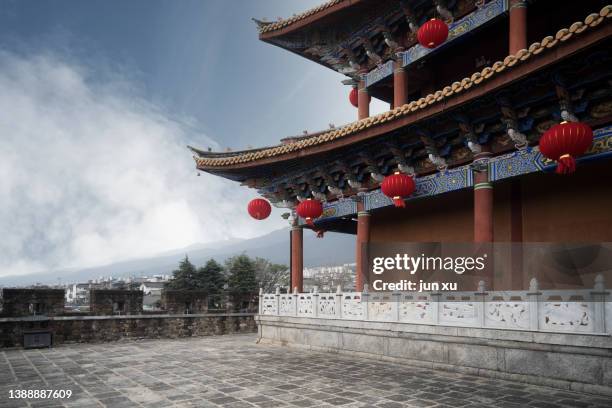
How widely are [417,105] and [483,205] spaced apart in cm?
227

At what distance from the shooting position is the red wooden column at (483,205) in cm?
888

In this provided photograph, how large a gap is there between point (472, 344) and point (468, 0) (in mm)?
7827

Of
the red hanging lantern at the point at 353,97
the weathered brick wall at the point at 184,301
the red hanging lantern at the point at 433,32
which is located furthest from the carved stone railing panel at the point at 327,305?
the red hanging lantern at the point at 353,97

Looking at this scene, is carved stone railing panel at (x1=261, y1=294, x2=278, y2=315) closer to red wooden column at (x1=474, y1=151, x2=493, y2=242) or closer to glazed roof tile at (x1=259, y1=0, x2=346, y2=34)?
red wooden column at (x1=474, y1=151, x2=493, y2=242)

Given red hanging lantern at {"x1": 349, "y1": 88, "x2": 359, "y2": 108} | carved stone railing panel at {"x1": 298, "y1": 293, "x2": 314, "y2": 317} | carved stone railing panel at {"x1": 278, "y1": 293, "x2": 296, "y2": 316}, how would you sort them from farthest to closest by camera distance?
1. red hanging lantern at {"x1": 349, "y1": 88, "x2": 359, "y2": 108}
2. carved stone railing panel at {"x1": 278, "y1": 293, "x2": 296, "y2": 316}
3. carved stone railing panel at {"x1": 298, "y1": 293, "x2": 314, "y2": 317}

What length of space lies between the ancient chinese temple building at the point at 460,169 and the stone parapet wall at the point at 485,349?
0.02 metres

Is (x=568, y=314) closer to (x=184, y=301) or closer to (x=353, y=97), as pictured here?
(x=353, y=97)

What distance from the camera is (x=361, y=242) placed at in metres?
11.7

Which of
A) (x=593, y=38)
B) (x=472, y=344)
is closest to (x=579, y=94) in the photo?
(x=593, y=38)

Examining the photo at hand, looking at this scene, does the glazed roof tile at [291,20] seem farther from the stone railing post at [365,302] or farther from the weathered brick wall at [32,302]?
the weathered brick wall at [32,302]

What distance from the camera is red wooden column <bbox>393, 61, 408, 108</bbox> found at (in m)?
12.5

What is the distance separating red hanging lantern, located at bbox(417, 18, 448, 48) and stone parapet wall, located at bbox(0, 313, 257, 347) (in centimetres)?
1112

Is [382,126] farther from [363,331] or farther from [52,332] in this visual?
[52,332]

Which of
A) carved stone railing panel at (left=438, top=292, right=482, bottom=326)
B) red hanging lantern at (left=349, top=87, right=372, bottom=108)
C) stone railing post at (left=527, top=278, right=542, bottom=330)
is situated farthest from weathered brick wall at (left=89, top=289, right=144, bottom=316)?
stone railing post at (left=527, top=278, right=542, bottom=330)
